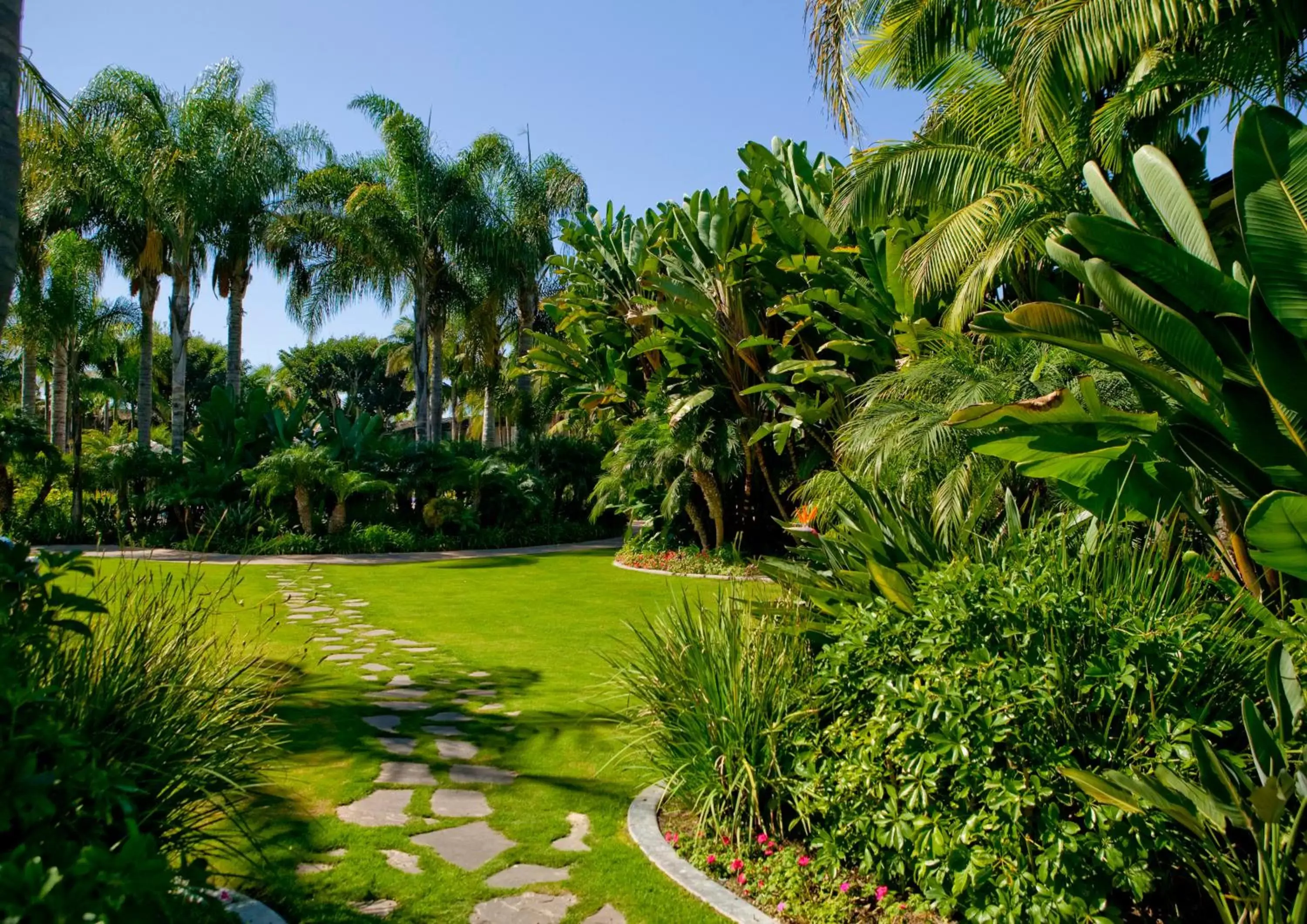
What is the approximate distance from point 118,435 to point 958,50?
27.7m

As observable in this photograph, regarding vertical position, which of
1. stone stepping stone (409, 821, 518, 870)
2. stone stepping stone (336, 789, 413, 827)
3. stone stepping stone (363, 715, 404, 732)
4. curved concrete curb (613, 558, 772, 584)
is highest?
curved concrete curb (613, 558, 772, 584)

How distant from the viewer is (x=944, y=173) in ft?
34.4

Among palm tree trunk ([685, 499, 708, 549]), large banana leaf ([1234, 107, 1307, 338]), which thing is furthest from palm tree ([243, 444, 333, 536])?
large banana leaf ([1234, 107, 1307, 338])

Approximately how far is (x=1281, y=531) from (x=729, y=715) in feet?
8.49

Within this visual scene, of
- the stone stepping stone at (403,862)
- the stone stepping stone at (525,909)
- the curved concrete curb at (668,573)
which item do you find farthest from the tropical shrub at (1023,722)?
the curved concrete curb at (668,573)

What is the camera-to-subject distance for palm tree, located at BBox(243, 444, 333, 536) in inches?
730

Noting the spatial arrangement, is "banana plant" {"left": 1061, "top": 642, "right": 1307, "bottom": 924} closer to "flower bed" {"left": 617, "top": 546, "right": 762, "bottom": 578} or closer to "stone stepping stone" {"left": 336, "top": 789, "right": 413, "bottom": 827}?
"stone stepping stone" {"left": 336, "top": 789, "right": 413, "bottom": 827}

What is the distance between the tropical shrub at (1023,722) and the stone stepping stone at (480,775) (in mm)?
2130

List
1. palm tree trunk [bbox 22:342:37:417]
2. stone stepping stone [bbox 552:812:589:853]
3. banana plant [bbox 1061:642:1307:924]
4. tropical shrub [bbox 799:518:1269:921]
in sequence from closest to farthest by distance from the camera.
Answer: banana plant [bbox 1061:642:1307:924], tropical shrub [bbox 799:518:1269:921], stone stepping stone [bbox 552:812:589:853], palm tree trunk [bbox 22:342:37:417]

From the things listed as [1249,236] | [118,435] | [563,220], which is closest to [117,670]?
[1249,236]

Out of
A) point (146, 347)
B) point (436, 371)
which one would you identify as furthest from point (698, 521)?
point (146, 347)

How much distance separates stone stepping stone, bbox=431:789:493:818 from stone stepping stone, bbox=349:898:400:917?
96 centimetres

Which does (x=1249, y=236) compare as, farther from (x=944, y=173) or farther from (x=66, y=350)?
(x=66, y=350)

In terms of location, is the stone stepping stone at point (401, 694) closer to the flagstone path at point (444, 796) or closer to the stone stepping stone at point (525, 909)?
the flagstone path at point (444, 796)
